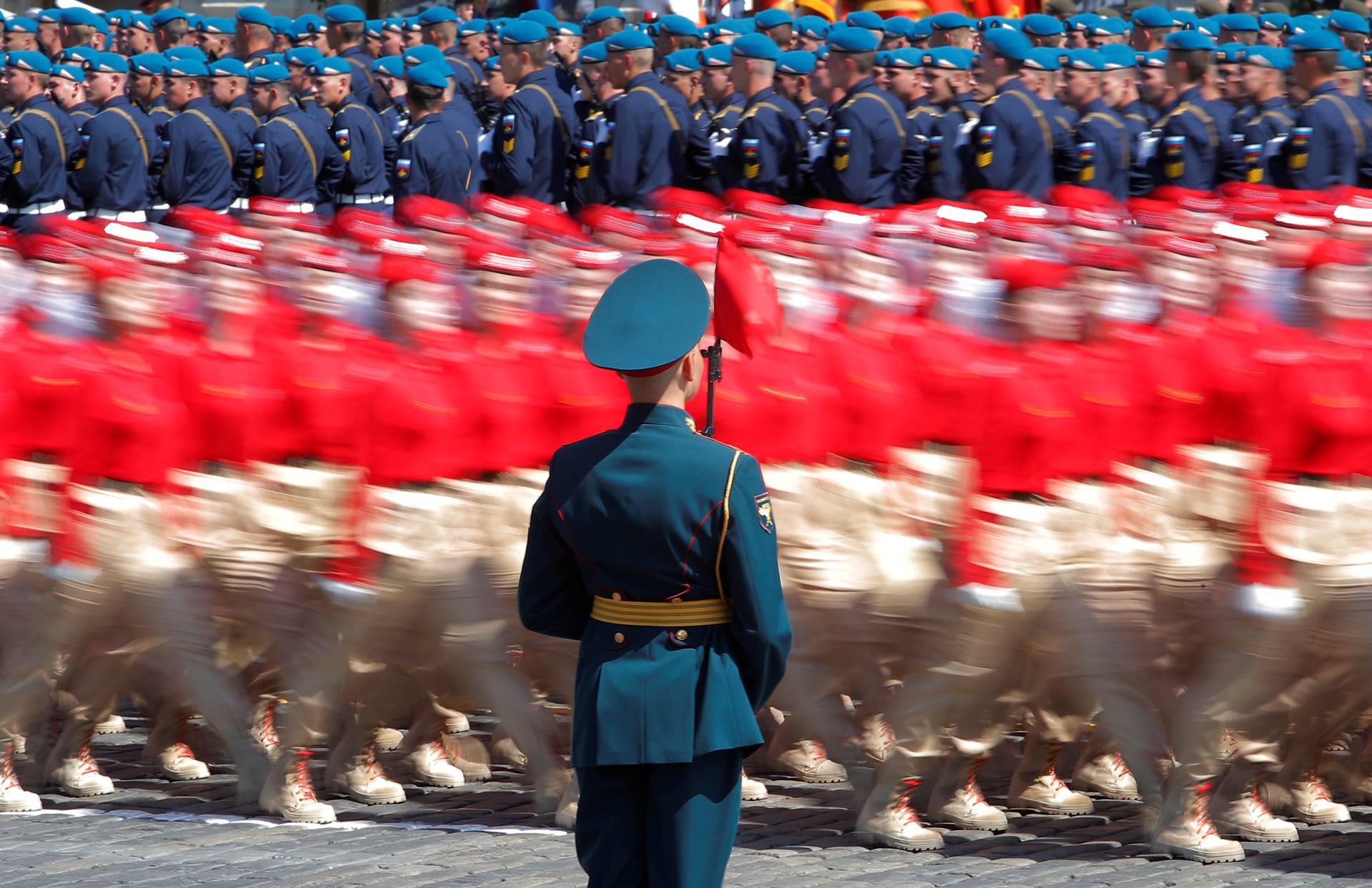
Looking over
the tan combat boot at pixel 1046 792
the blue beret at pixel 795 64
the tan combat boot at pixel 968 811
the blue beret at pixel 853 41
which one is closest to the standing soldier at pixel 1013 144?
the blue beret at pixel 853 41

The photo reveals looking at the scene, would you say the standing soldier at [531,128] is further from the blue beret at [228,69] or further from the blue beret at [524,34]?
the blue beret at [228,69]

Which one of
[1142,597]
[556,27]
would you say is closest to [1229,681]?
[1142,597]

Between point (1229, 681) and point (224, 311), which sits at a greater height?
point (224, 311)

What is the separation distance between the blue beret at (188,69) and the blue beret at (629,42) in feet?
9.75

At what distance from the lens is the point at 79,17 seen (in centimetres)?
1709

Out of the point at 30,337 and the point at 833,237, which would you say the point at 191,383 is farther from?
the point at 833,237

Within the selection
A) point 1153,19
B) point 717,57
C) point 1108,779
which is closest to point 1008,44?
point 717,57

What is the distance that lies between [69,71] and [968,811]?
9.21 meters

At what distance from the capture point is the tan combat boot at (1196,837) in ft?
17.7

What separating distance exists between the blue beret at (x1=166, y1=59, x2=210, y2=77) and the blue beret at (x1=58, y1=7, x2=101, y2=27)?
411cm

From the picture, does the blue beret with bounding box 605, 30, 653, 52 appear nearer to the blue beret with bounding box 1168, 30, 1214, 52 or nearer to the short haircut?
the short haircut

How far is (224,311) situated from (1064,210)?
2.87 metres

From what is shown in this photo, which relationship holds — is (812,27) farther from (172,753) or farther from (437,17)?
(172,753)

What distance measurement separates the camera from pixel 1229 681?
5.26 meters
